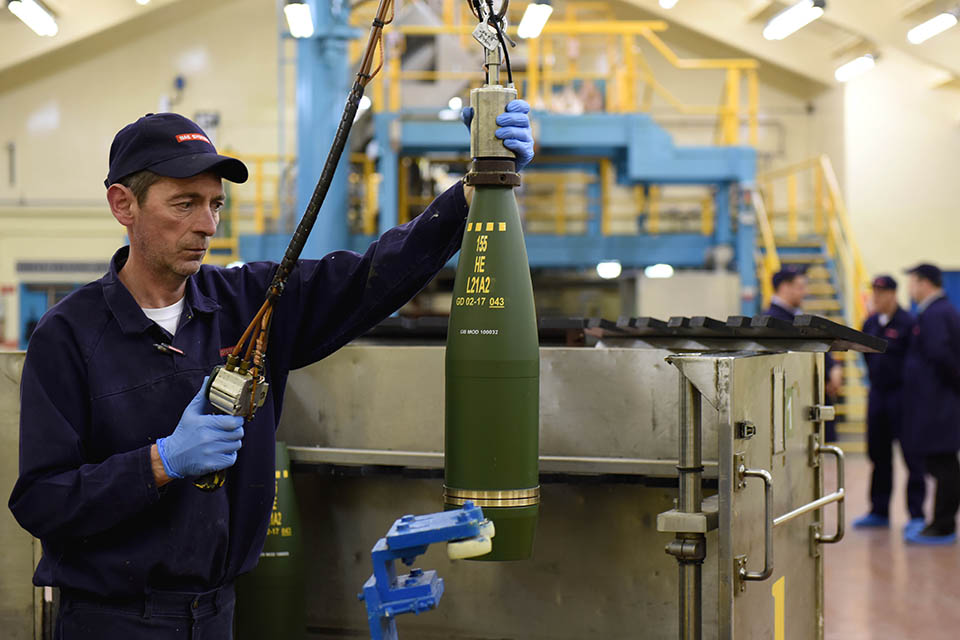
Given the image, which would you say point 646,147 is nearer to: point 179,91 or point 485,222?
point 485,222

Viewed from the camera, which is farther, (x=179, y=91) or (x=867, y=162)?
(x=179, y=91)

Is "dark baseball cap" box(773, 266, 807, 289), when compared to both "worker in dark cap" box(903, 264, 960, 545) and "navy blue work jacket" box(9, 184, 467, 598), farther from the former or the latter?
"navy blue work jacket" box(9, 184, 467, 598)

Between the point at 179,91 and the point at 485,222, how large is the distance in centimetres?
1765

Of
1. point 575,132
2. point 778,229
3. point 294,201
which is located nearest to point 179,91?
point 294,201

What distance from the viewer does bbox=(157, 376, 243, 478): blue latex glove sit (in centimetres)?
215

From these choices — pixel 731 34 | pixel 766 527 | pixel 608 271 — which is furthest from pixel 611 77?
pixel 766 527

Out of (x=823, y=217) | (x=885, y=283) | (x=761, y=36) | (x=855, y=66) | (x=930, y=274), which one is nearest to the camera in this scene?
(x=930, y=274)

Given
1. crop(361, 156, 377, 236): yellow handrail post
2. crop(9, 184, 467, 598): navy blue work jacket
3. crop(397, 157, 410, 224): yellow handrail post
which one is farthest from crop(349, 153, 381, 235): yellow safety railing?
crop(9, 184, 467, 598): navy blue work jacket

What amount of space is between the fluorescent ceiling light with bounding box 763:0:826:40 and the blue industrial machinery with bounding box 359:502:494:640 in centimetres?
1155

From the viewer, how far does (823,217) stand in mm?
17297

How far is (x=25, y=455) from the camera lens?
2.24 metres

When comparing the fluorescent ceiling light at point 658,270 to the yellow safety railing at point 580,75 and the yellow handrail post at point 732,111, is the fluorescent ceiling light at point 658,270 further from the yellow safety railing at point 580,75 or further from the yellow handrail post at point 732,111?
the yellow handrail post at point 732,111

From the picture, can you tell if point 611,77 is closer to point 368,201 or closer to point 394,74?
point 394,74

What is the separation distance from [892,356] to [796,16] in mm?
6710
